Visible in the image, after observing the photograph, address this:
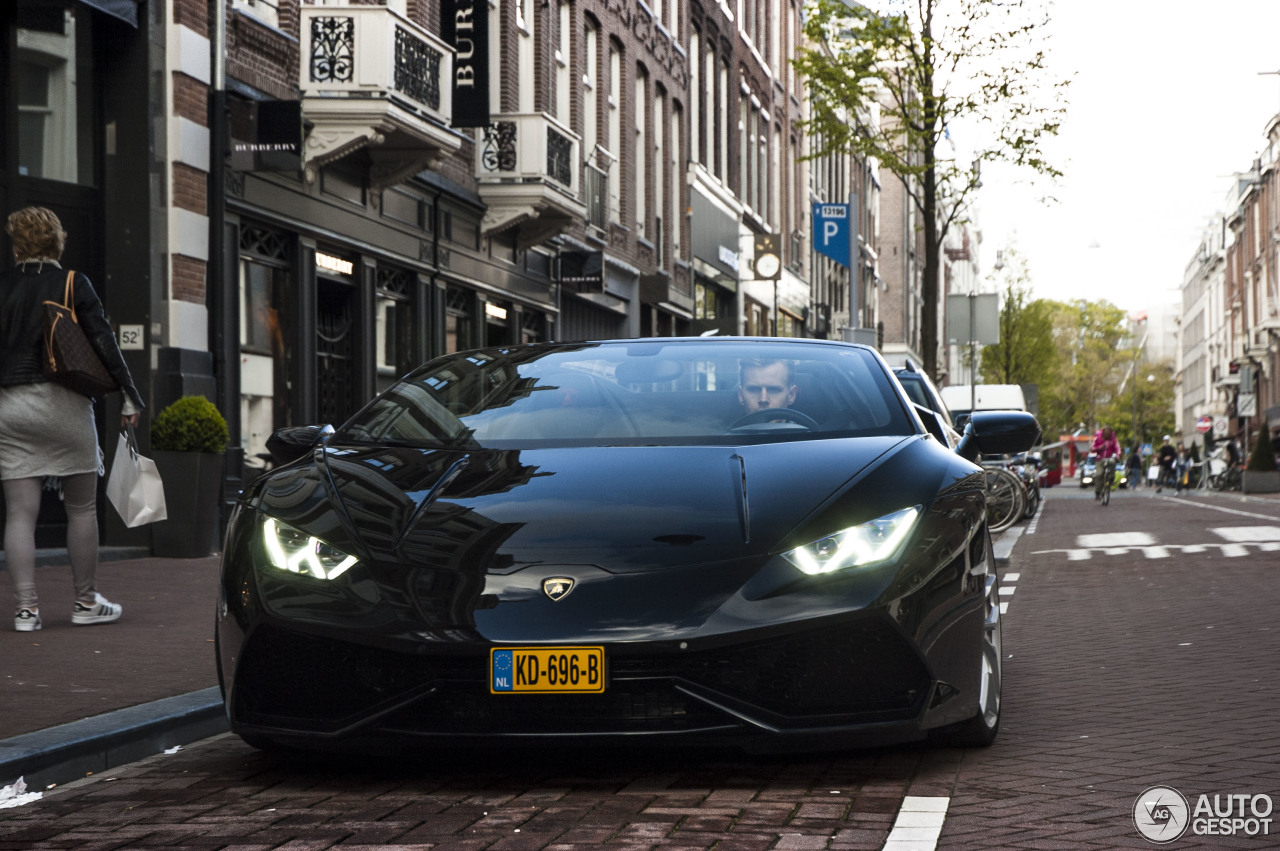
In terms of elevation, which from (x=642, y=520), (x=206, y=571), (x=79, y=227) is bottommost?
(x=206, y=571)

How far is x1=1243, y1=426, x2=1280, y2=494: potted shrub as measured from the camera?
46.1m

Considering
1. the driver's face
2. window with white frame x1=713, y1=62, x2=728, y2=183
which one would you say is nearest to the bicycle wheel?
the driver's face

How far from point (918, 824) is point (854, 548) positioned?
77cm

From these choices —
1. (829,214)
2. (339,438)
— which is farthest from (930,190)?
(339,438)


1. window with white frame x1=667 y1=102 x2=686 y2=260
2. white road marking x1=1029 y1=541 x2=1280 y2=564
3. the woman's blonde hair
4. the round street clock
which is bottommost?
white road marking x1=1029 y1=541 x2=1280 y2=564

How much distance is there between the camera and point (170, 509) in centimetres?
1386

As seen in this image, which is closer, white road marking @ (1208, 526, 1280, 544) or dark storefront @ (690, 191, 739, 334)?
white road marking @ (1208, 526, 1280, 544)

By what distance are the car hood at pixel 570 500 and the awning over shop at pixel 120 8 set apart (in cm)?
966

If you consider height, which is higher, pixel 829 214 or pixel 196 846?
pixel 829 214

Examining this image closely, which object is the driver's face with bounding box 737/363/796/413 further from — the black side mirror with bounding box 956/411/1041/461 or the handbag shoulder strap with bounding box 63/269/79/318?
the handbag shoulder strap with bounding box 63/269/79/318

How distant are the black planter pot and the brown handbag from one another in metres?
5.69

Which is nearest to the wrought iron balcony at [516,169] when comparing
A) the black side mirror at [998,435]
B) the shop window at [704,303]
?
the shop window at [704,303]

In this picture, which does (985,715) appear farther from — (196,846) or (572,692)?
(196,846)

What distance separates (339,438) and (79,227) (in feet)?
30.3
